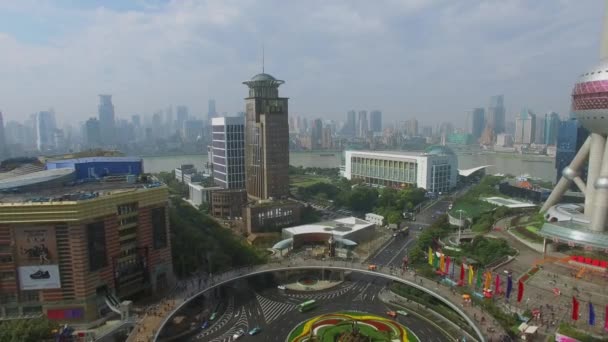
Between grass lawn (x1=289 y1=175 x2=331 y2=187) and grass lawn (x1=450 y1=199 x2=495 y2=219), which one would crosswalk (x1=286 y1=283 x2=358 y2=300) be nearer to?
grass lawn (x1=450 y1=199 x2=495 y2=219)

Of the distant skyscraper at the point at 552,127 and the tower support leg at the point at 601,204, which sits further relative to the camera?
the distant skyscraper at the point at 552,127

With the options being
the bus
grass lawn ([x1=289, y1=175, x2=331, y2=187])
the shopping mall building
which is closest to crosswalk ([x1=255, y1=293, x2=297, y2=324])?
the bus

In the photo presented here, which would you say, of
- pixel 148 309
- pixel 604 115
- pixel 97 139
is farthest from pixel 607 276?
pixel 97 139

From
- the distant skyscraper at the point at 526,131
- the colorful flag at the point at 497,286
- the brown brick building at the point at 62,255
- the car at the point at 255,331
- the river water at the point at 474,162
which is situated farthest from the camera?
the distant skyscraper at the point at 526,131

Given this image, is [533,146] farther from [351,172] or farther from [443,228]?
[443,228]

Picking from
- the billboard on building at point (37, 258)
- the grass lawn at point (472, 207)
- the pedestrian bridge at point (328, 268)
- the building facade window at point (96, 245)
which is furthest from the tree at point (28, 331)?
the grass lawn at point (472, 207)

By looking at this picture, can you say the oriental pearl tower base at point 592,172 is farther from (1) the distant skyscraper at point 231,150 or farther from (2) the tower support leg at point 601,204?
(1) the distant skyscraper at point 231,150
